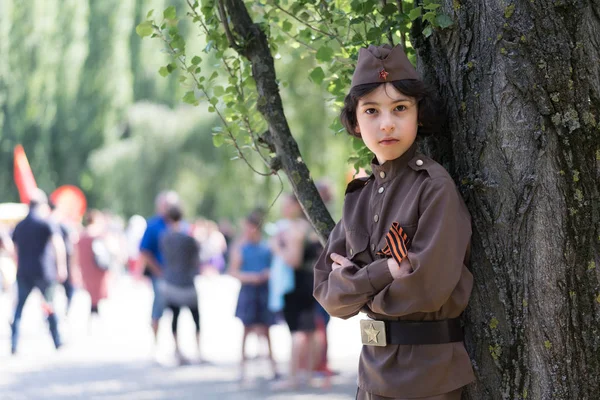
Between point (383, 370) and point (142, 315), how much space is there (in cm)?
1380

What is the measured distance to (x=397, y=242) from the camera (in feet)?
7.99

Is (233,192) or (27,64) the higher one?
(27,64)

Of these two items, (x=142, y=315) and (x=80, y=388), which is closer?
(x=80, y=388)

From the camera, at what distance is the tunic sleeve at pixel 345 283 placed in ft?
8.07

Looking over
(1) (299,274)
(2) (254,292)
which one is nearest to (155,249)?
(2) (254,292)

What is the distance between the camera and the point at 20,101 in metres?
26.2

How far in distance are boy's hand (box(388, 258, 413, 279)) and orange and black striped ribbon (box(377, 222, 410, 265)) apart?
0.4 inches

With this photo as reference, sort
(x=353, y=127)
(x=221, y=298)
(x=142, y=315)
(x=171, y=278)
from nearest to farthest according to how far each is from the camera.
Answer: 1. (x=353, y=127)
2. (x=171, y=278)
3. (x=142, y=315)
4. (x=221, y=298)

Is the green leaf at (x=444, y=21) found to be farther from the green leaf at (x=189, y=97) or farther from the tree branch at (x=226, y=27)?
the green leaf at (x=189, y=97)

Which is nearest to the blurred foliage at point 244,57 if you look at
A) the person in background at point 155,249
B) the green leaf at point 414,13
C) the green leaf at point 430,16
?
the green leaf at point 414,13

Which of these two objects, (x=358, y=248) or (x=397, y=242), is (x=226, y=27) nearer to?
(x=358, y=248)

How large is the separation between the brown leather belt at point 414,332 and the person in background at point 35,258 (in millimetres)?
9065

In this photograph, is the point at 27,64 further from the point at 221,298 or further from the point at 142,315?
the point at 142,315

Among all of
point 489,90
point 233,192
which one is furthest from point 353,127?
point 233,192
